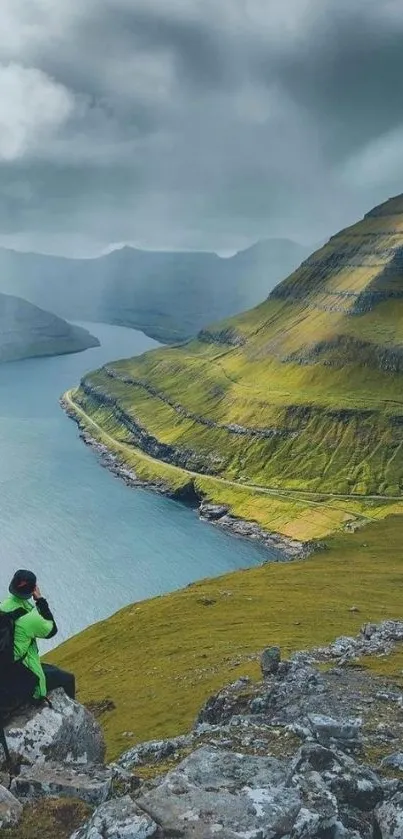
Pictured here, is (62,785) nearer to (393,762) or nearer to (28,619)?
(28,619)

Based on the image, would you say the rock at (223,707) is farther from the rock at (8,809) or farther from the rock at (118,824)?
the rock at (118,824)

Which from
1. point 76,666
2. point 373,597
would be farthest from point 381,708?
point 373,597

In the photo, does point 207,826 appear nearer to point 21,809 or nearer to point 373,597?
point 21,809

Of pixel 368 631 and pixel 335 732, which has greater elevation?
pixel 335 732

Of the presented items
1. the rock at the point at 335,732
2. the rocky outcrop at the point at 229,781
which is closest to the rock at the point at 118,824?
the rocky outcrop at the point at 229,781

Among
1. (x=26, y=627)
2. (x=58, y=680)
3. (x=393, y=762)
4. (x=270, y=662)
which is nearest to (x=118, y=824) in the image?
(x=26, y=627)

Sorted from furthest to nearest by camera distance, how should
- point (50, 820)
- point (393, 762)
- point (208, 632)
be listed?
point (208, 632) → point (393, 762) → point (50, 820)

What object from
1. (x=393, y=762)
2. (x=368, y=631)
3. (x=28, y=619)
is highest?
(x=28, y=619)
